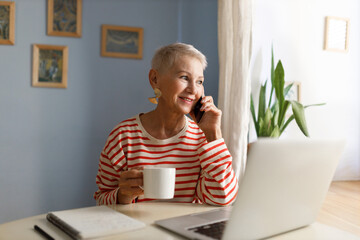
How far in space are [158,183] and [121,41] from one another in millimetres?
1977

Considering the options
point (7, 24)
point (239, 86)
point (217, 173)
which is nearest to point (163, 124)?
point (217, 173)

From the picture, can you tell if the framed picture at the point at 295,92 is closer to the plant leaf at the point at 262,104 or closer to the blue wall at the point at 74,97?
the plant leaf at the point at 262,104

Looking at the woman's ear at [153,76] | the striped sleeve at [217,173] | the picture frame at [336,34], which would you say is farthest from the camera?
the picture frame at [336,34]

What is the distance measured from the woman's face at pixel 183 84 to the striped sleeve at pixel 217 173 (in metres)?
0.20

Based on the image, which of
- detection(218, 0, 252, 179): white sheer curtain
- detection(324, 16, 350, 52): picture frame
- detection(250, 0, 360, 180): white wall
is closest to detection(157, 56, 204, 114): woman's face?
detection(218, 0, 252, 179): white sheer curtain

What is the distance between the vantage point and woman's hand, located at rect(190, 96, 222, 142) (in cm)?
132

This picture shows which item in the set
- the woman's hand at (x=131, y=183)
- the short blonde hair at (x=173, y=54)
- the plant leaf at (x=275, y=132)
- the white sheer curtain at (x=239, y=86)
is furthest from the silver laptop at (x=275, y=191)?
the plant leaf at (x=275, y=132)

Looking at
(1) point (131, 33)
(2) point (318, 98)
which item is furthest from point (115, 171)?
(2) point (318, 98)

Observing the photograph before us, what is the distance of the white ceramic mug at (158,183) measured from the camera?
0.98 m

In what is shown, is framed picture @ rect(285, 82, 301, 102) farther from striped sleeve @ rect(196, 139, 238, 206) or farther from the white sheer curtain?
striped sleeve @ rect(196, 139, 238, 206)

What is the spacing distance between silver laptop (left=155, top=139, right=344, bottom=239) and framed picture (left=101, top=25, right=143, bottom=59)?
2.06 meters

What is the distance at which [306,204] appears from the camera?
0.84 m

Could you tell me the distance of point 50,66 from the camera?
2666 mm

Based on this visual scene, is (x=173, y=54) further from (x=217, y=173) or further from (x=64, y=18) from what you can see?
(x=64, y=18)
